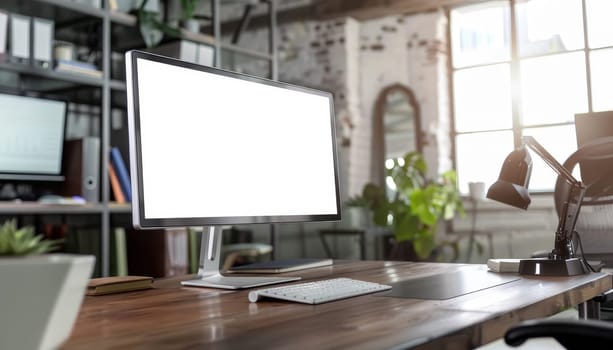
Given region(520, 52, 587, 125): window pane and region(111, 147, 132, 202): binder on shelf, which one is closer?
region(111, 147, 132, 202): binder on shelf

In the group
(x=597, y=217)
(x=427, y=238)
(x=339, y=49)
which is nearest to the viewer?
(x=597, y=217)

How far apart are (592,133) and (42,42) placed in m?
2.57

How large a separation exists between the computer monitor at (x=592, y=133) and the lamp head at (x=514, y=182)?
633 mm

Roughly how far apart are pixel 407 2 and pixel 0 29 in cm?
312

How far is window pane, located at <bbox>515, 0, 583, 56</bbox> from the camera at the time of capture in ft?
16.0

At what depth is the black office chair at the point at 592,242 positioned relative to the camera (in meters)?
0.81

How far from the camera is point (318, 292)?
3.81ft

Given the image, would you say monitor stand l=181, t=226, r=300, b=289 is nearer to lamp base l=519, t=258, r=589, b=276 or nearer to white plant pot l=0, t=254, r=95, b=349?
lamp base l=519, t=258, r=589, b=276

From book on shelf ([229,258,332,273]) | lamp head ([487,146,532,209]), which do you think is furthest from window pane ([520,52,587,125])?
book on shelf ([229,258,332,273])

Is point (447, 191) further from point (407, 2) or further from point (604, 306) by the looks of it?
point (604, 306)

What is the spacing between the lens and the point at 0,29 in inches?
119

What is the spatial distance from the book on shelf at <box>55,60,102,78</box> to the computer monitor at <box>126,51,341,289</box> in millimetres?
1966

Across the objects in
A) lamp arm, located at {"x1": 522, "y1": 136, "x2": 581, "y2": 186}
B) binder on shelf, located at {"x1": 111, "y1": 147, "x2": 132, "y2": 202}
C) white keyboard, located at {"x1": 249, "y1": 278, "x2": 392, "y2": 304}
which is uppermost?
binder on shelf, located at {"x1": 111, "y1": 147, "x2": 132, "y2": 202}

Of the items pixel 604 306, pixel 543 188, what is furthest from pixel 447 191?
pixel 604 306
